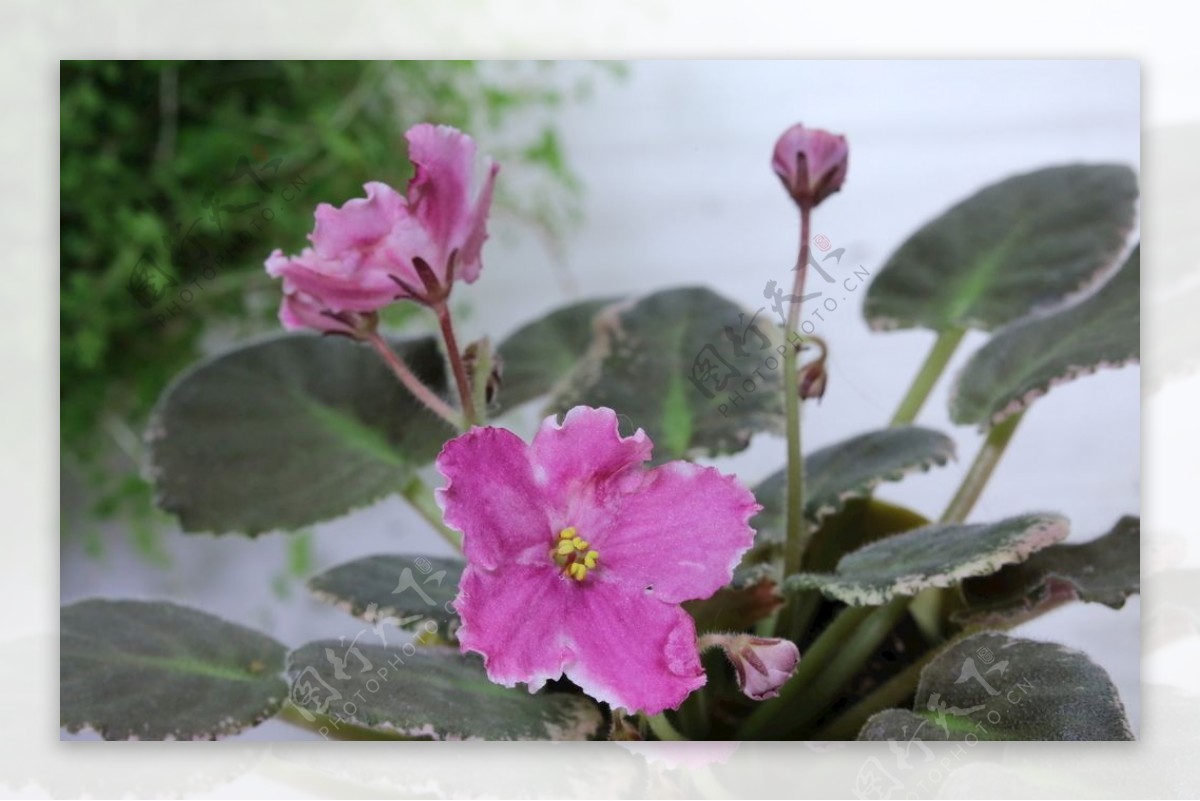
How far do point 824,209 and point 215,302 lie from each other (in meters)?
0.45

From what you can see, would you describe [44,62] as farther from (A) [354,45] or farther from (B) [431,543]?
(B) [431,543]

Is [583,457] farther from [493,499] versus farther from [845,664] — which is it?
[845,664]

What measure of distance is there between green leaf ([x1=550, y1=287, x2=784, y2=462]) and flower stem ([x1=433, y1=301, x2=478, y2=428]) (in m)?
0.12

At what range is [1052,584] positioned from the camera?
68 cm

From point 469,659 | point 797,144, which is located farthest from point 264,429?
point 797,144

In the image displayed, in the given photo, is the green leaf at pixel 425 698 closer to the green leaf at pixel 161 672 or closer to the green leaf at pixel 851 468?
the green leaf at pixel 161 672

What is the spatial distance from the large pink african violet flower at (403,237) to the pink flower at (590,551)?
0.11m

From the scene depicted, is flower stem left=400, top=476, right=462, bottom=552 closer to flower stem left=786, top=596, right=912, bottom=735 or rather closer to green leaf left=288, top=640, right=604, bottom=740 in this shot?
green leaf left=288, top=640, right=604, bottom=740

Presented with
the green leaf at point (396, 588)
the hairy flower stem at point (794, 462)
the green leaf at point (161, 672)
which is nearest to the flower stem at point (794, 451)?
the hairy flower stem at point (794, 462)

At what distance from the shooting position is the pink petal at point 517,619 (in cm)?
60

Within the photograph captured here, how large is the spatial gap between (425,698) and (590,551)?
127mm

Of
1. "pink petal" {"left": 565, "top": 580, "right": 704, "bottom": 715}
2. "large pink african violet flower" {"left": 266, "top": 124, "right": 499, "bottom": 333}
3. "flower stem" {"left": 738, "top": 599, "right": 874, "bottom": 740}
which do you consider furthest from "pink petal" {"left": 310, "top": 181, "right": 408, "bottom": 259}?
"flower stem" {"left": 738, "top": 599, "right": 874, "bottom": 740}

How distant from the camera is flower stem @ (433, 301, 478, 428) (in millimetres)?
635

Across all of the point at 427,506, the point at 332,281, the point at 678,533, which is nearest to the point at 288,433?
the point at 427,506
